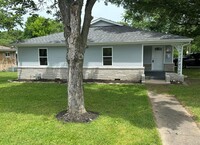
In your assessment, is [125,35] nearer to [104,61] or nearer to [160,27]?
[104,61]

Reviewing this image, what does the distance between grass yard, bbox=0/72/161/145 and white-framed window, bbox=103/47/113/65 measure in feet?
20.7

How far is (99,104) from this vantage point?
9406 millimetres

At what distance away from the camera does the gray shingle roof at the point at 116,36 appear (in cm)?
1565

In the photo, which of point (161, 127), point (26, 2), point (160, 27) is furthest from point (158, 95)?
point (160, 27)

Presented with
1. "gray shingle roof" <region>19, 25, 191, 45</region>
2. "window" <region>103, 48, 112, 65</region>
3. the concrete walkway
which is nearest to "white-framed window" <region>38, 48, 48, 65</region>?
"gray shingle roof" <region>19, 25, 191, 45</region>

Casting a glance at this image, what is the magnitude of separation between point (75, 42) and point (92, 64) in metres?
10.0

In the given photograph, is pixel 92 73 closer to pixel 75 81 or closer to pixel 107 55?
pixel 107 55

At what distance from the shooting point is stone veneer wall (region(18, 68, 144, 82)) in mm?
16250

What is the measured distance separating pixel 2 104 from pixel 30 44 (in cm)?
862

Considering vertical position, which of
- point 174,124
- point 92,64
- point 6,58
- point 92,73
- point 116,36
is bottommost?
point 174,124

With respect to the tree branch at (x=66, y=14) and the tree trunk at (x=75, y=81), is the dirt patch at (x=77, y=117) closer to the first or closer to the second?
the tree trunk at (x=75, y=81)

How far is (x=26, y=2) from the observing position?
11414mm

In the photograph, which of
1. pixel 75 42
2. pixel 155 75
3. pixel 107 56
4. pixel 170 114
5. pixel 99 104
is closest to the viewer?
pixel 75 42

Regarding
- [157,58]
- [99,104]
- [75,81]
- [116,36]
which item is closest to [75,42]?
[75,81]
